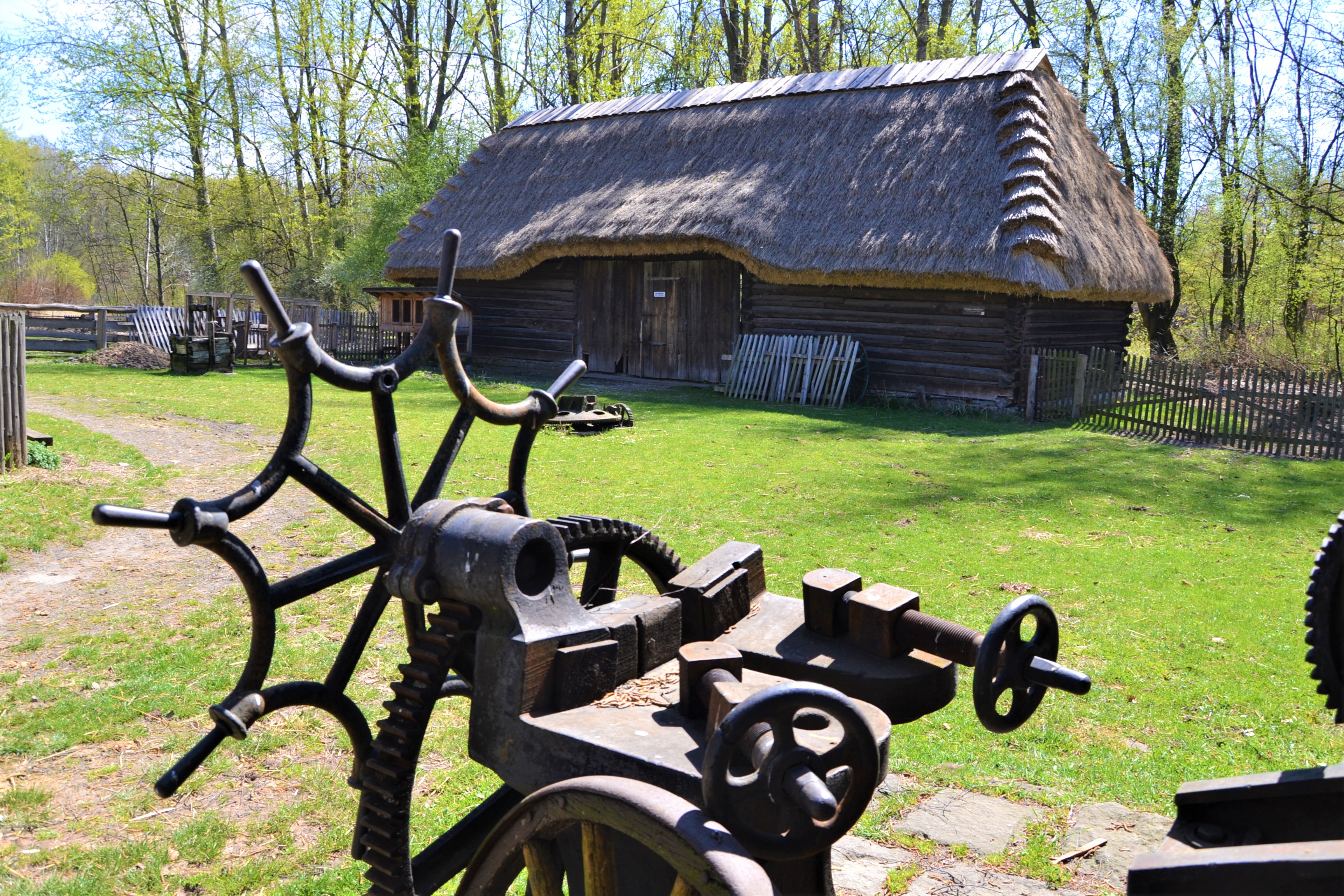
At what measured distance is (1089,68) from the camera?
2566cm

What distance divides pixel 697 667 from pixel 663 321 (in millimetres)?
16457

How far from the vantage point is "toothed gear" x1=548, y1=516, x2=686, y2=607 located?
2193mm

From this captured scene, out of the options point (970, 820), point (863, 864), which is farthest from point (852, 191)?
point (863, 864)

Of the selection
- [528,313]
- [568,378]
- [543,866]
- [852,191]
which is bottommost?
[543,866]

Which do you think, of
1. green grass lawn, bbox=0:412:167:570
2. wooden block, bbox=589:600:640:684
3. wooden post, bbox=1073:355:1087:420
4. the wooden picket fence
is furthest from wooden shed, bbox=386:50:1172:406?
wooden block, bbox=589:600:640:684

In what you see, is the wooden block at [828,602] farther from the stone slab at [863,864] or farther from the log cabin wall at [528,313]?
the log cabin wall at [528,313]

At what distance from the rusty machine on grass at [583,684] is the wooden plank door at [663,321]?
618 inches

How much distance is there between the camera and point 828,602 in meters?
2.01

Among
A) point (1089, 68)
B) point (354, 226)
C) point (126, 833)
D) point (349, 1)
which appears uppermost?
point (349, 1)

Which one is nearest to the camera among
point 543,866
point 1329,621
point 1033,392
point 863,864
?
point 1329,621

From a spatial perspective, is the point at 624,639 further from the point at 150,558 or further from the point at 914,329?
the point at 914,329

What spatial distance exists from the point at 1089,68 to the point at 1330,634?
28.3m

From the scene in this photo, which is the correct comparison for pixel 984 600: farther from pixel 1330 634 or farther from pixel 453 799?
pixel 1330 634

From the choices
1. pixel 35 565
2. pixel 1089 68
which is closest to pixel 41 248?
pixel 1089 68
